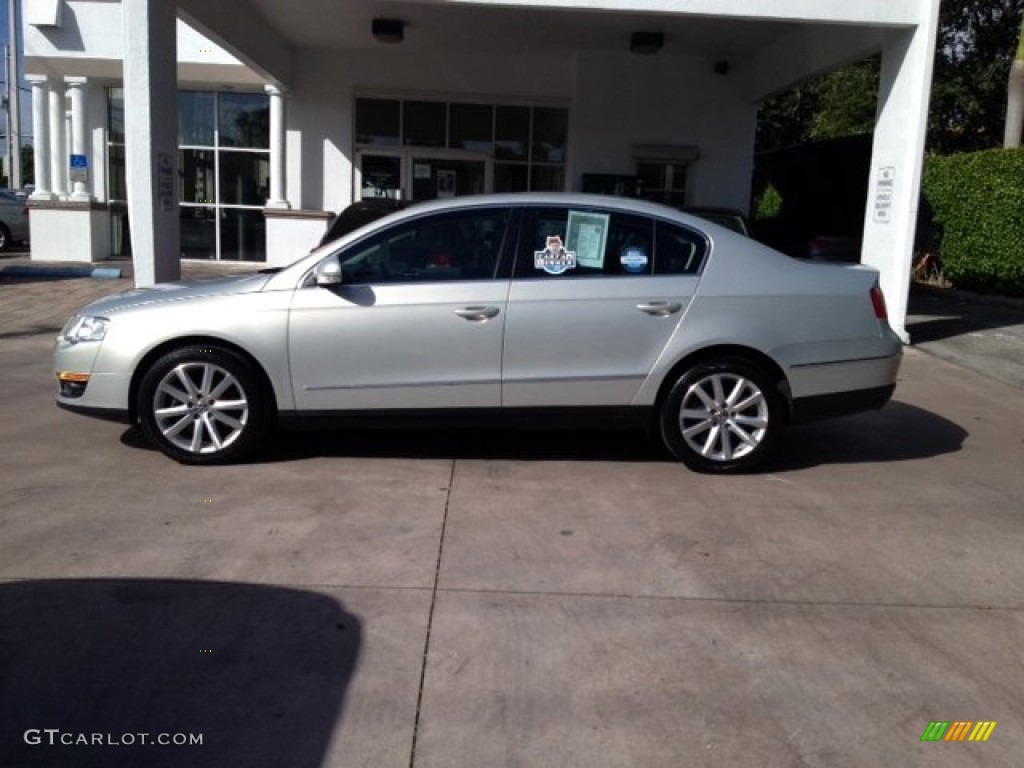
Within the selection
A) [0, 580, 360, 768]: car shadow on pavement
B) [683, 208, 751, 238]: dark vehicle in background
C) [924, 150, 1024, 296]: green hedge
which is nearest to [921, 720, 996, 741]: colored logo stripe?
[0, 580, 360, 768]: car shadow on pavement

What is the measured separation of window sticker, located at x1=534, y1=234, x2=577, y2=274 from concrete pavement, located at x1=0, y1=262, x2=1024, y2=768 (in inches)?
49.8

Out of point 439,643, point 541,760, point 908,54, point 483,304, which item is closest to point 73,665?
point 439,643

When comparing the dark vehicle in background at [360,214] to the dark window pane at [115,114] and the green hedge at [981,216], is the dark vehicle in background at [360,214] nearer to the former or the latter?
the green hedge at [981,216]

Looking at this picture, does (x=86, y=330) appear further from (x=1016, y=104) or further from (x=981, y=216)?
(x=1016, y=104)

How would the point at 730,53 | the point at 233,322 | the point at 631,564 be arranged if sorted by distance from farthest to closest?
the point at 730,53, the point at 233,322, the point at 631,564

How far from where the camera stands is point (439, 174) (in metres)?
16.8

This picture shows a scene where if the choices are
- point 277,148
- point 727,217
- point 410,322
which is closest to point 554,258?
point 410,322

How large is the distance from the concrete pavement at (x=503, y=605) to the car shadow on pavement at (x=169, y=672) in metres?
0.01

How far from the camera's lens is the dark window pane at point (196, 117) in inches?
725

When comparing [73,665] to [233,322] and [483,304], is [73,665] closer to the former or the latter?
[233,322]

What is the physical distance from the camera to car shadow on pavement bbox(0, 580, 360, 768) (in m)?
3.13

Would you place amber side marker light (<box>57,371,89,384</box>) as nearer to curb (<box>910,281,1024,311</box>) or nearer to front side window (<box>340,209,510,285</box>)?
front side window (<box>340,209,510,285</box>)

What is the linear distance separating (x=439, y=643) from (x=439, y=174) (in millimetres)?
13802

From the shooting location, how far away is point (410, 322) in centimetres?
588
